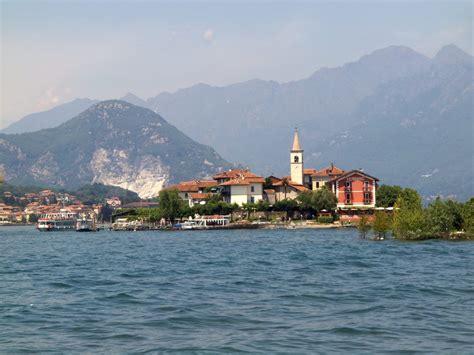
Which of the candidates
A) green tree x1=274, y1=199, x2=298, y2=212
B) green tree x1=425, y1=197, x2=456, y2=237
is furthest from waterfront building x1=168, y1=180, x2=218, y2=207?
green tree x1=425, y1=197, x2=456, y2=237

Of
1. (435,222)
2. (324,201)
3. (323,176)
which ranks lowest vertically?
(435,222)

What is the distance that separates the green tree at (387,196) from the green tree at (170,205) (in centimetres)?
3002

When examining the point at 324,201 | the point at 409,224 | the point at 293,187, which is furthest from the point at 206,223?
the point at 409,224

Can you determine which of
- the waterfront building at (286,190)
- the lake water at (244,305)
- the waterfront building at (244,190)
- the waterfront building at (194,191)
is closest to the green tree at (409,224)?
the lake water at (244,305)

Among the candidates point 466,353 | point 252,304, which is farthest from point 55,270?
point 466,353

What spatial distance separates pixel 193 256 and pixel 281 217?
213 ft

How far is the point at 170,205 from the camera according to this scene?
420 feet

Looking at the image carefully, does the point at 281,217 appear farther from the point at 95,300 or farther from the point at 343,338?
the point at 343,338

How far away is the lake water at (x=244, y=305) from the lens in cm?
2464

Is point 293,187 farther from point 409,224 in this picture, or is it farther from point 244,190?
point 409,224

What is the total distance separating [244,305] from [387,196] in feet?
308

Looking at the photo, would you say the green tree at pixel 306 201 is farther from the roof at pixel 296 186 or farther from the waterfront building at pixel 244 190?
the waterfront building at pixel 244 190

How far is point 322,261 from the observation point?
51812mm

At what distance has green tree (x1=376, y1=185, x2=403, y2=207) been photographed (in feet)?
396
